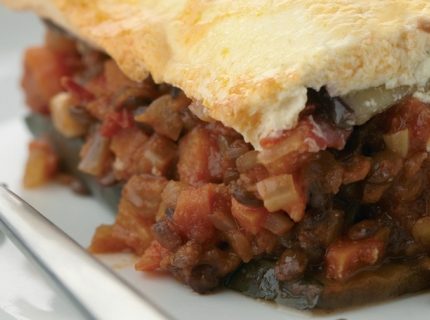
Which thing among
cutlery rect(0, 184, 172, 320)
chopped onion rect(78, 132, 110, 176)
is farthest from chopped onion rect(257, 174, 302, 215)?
chopped onion rect(78, 132, 110, 176)

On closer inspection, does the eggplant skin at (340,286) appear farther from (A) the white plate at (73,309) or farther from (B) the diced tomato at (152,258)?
(B) the diced tomato at (152,258)

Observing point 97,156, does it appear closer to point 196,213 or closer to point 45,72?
point 196,213

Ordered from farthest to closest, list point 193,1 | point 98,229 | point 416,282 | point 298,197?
point 98,229 < point 193,1 < point 416,282 < point 298,197

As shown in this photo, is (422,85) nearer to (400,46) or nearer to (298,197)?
(400,46)

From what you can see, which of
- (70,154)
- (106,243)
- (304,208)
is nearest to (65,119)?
(70,154)

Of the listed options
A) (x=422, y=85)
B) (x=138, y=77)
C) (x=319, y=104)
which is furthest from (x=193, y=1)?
(x=422, y=85)

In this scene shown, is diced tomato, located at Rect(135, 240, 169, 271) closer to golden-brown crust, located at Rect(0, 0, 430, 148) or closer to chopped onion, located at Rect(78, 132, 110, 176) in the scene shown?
golden-brown crust, located at Rect(0, 0, 430, 148)
